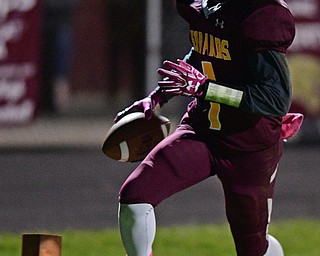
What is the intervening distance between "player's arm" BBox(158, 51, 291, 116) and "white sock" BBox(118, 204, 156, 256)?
535mm

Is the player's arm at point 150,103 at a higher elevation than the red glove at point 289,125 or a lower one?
higher

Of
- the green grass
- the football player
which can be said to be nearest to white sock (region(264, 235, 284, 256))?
the football player

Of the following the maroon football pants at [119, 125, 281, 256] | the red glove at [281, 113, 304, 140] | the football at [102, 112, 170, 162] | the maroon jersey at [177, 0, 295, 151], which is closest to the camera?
the maroon jersey at [177, 0, 295, 151]

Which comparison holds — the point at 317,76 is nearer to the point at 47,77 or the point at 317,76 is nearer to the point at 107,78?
the point at 47,77

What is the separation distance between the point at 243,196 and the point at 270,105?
447mm

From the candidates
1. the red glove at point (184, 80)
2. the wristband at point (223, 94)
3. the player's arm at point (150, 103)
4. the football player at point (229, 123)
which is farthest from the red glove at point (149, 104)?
the wristband at point (223, 94)

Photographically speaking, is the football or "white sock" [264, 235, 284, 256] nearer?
"white sock" [264, 235, 284, 256]

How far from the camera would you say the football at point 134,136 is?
18.2 feet

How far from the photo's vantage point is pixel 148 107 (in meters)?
5.45

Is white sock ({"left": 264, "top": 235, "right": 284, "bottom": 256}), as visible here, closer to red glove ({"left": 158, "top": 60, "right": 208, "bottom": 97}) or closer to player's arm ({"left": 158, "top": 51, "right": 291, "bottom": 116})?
player's arm ({"left": 158, "top": 51, "right": 291, "bottom": 116})

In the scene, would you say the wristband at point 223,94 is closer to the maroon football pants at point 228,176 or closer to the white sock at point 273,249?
the maroon football pants at point 228,176

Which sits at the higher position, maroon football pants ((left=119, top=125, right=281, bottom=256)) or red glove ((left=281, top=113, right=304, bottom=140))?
red glove ((left=281, top=113, right=304, bottom=140))

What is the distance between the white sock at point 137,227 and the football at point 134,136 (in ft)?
2.04

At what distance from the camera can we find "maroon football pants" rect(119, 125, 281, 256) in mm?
5055
